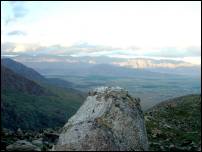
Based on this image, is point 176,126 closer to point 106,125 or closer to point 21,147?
point 21,147

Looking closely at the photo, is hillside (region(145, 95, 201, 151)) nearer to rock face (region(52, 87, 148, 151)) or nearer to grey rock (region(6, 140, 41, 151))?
grey rock (region(6, 140, 41, 151))

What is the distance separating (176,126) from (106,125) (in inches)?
934

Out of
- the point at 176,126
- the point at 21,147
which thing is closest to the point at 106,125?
the point at 21,147

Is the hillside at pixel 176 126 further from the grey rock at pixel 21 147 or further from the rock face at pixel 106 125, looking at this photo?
the rock face at pixel 106 125

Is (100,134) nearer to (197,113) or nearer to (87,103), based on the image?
(87,103)

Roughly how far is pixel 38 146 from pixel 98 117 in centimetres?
995

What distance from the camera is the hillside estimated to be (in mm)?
32312

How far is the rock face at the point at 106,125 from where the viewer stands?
55.6 ft

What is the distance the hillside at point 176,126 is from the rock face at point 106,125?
453 inches

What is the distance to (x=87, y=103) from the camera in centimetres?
1977

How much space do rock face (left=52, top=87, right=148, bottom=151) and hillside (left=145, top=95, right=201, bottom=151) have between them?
11.5 meters

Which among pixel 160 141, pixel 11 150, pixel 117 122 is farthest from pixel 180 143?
pixel 117 122

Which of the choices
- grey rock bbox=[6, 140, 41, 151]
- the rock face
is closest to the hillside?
grey rock bbox=[6, 140, 41, 151]

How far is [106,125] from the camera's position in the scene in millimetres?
17703
